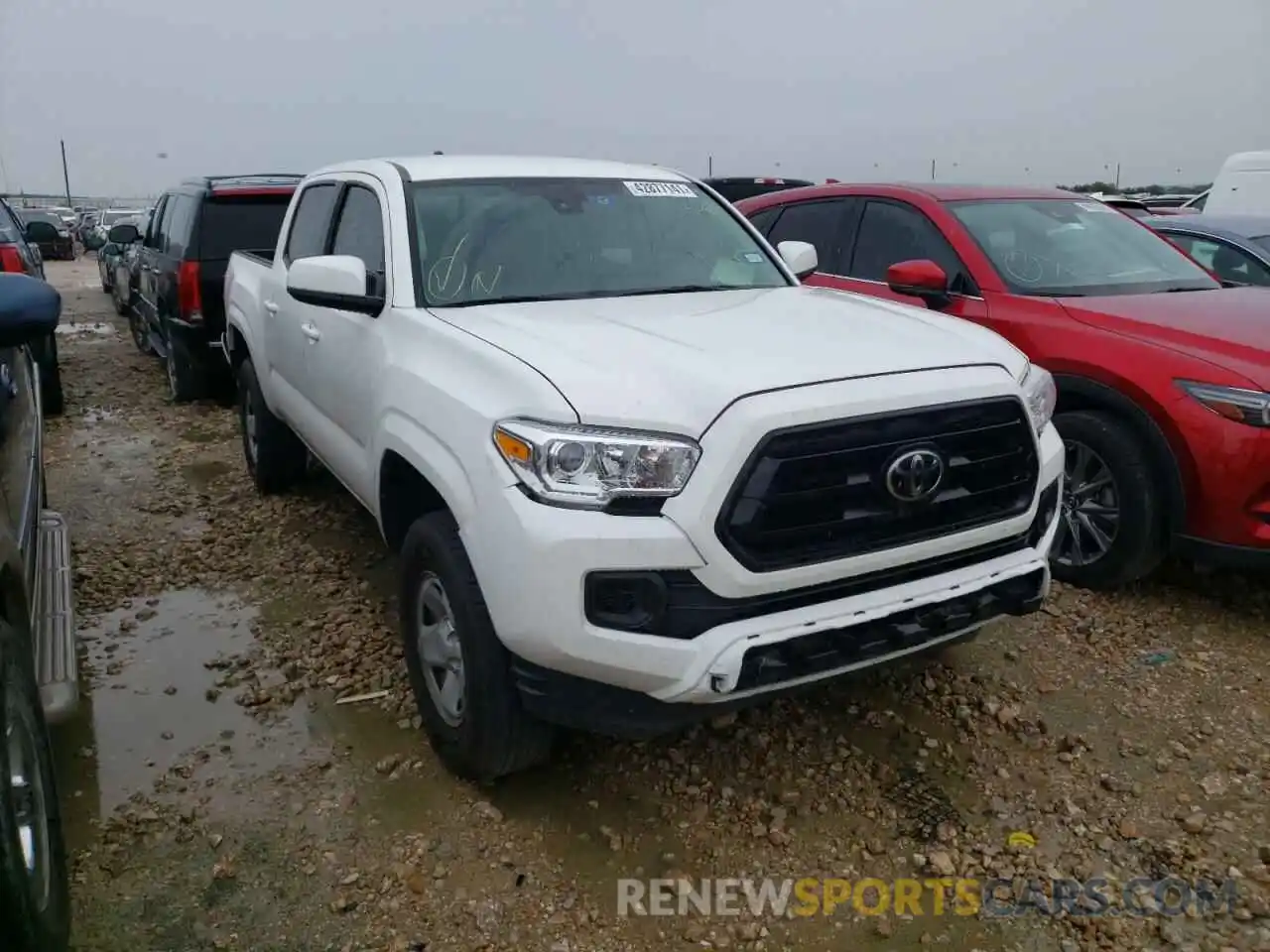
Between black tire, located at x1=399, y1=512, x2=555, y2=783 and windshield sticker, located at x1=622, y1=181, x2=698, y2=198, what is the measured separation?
73.5 inches

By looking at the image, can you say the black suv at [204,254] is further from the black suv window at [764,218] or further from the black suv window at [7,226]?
the black suv window at [764,218]

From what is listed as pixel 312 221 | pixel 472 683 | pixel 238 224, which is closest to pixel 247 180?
pixel 238 224

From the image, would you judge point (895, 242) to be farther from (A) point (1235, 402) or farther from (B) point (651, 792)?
(B) point (651, 792)

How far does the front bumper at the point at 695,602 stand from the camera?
2.44 m

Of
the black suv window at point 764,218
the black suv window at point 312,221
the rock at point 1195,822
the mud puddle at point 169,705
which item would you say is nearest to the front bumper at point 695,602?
the rock at point 1195,822

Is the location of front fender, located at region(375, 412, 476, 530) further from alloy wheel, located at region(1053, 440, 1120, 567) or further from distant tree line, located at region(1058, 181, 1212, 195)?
distant tree line, located at region(1058, 181, 1212, 195)

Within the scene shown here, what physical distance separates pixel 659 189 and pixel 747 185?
812 cm

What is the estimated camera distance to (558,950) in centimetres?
250

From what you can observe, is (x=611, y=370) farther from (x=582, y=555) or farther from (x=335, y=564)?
(x=335, y=564)

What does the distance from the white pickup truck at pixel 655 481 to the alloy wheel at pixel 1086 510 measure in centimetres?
119

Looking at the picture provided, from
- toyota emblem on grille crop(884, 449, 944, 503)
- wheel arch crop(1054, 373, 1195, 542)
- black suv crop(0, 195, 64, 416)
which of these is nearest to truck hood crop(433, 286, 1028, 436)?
toyota emblem on grille crop(884, 449, 944, 503)

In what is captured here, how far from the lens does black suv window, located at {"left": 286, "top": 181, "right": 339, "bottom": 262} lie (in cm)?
462

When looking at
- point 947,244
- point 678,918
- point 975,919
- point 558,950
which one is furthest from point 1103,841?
point 947,244

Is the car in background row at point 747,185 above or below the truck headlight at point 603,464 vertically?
above
